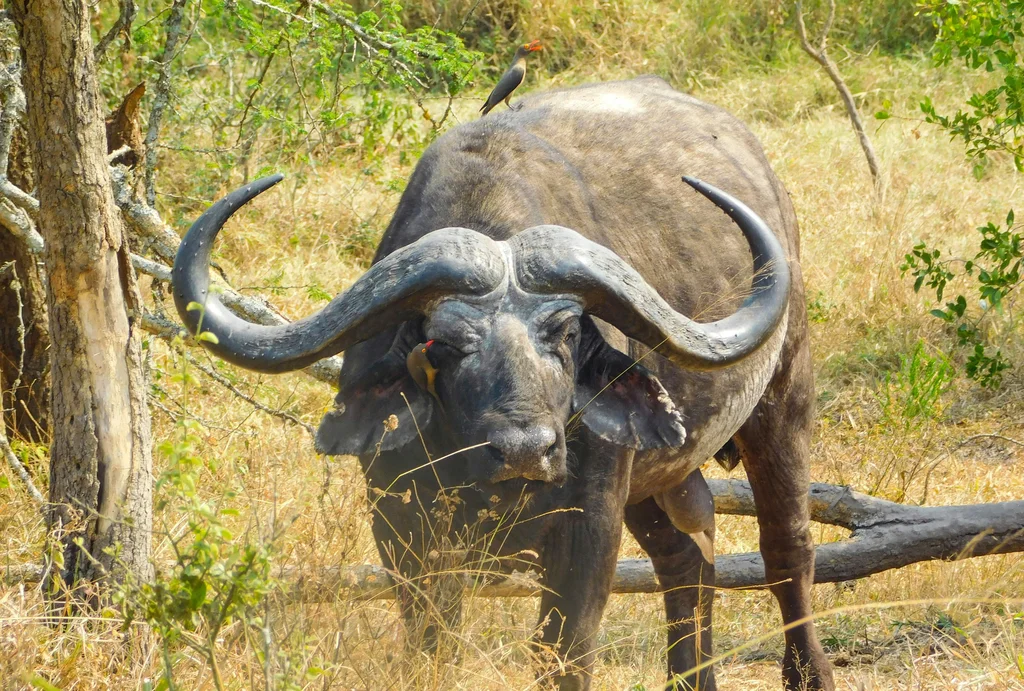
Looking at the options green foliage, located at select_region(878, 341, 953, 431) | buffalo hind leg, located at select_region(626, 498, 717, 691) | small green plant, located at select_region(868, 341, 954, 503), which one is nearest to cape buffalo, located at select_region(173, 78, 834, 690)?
buffalo hind leg, located at select_region(626, 498, 717, 691)

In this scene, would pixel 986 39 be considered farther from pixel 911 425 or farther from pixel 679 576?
pixel 679 576

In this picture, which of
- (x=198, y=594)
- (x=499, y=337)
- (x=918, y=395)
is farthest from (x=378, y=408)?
(x=918, y=395)

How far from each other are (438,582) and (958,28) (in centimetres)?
394

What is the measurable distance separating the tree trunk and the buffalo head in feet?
1.24

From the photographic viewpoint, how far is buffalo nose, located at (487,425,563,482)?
3150 mm

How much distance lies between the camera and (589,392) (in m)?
3.64

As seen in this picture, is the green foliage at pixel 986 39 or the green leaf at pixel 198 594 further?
the green foliage at pixel 986 39

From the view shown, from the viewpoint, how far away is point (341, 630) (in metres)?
2.95

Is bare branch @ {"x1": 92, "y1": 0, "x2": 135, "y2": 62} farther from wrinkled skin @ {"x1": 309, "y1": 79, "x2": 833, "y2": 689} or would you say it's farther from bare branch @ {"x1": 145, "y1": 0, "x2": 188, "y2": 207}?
wrinkled skin @ {"x1": 309, "y1": 79, "x2": 833, "y2": 689}

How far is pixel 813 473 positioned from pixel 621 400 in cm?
357

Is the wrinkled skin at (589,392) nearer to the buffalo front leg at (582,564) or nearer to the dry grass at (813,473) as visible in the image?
the buffalo front leg at (582,564)

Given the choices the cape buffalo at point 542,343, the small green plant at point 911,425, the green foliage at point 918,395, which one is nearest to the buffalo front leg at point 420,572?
the cape buffalo at point 542,343

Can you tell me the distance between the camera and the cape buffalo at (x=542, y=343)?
3326 mm

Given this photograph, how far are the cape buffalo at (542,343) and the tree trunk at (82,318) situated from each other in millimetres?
401
